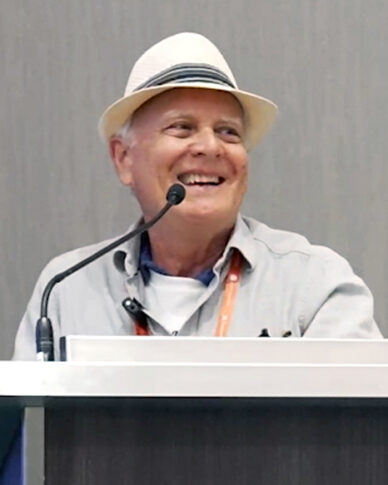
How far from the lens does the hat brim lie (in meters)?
1.99

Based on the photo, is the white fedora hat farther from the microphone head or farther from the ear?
the microphone head

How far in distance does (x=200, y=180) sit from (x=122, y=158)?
18cm

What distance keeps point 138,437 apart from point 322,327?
82 centimetres

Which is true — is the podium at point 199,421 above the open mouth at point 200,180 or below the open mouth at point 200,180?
below

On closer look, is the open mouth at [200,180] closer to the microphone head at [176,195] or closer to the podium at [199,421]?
the microphone head at [176,195]

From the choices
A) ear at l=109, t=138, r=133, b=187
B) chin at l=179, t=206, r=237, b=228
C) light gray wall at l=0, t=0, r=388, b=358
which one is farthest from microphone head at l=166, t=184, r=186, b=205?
light gray wall at l=0, t=0, r=388, b=358

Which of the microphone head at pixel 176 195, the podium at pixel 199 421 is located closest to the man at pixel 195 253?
the microphone head at pixel 176 195

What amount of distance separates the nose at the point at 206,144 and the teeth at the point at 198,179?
Answer: 3 cm

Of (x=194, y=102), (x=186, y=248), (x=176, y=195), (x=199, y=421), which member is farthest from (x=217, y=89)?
(x=199, y=421)

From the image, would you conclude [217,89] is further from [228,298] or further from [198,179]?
[228,298]

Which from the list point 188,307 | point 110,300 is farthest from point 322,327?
point 110,300

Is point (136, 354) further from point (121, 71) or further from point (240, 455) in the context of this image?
point (121, 71)

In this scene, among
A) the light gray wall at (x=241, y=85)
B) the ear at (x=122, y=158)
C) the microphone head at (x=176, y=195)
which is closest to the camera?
the microphone head at (x=176, y=195)

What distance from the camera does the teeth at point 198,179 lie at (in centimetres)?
200
